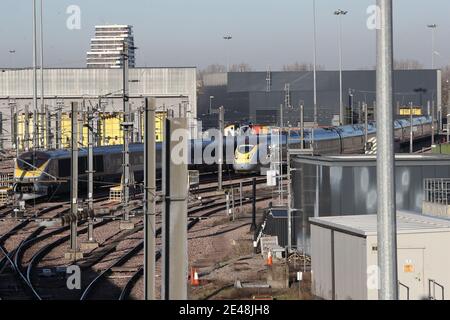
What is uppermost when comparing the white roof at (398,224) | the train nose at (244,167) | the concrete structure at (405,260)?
the train nose at (244,167)

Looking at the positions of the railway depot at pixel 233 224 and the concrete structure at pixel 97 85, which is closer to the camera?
the railway depot at pixel 233 224

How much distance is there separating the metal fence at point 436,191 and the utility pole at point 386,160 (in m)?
10.8

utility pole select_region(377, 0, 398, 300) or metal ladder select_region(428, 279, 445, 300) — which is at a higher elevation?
utility pole select_region(377, 0, 398, 300)

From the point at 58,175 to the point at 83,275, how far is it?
14.8m

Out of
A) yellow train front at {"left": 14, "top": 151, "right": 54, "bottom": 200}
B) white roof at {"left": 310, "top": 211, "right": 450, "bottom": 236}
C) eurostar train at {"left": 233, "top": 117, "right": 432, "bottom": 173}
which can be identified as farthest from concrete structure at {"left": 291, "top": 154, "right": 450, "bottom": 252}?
yellow train front at {"left": 14, "top": 151, "right": 54, "bottom": 200}

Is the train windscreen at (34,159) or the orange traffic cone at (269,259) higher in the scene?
the train windscreen at (34,159)

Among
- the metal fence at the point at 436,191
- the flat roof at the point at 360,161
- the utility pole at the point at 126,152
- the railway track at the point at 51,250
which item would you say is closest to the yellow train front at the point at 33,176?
the railway track at the point at 51,250

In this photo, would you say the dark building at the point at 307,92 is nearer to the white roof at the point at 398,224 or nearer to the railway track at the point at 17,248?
the railway track at the point at 17,248

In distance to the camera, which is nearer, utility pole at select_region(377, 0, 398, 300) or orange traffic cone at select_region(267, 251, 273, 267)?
utility pole at select_region(377, 0, 398, 300)

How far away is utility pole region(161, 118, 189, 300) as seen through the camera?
827cm

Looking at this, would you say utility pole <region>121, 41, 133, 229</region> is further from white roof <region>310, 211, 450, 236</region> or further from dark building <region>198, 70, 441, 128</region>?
dark building <region>198, 70, 441, 128</region>

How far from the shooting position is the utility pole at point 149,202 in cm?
968

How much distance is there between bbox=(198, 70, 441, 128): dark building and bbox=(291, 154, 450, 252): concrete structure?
189ft

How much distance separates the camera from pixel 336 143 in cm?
4709
